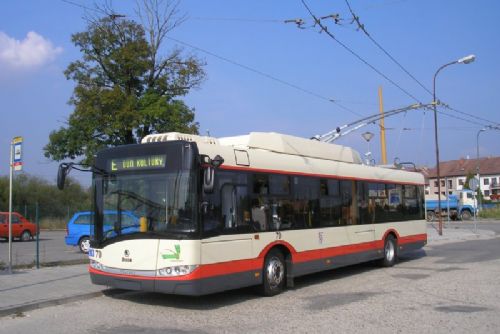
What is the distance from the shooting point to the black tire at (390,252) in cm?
1532

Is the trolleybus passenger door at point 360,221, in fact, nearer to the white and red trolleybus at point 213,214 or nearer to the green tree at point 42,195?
the white and red trolleybus at point 213,214

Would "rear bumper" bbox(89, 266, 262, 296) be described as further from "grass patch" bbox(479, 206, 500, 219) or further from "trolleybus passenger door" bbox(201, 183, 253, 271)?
"grass patch" bbox(479, 206, 500, 219)

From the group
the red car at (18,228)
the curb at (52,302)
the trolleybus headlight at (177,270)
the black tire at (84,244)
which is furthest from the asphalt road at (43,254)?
the trolleybus headlight at (177,270)

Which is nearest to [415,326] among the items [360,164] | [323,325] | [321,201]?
[323,325]

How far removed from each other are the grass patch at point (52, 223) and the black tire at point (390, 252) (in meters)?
32.8

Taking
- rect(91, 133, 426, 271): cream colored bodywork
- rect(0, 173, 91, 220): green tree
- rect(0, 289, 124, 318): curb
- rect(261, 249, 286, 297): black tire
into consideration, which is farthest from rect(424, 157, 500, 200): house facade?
rect(0, 289, 124, 318): curb

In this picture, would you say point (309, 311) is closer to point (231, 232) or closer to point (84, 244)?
point (231, 232)

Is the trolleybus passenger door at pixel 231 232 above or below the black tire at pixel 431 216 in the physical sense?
above

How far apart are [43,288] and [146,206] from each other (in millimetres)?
3419

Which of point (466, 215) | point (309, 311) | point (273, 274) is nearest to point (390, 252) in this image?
point (273, 274)

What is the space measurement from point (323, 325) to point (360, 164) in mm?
7826

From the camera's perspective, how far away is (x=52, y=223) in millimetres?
43281

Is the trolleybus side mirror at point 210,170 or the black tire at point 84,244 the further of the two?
the black tire at point 84,244

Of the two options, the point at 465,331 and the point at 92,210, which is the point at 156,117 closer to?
the point at 92,210
